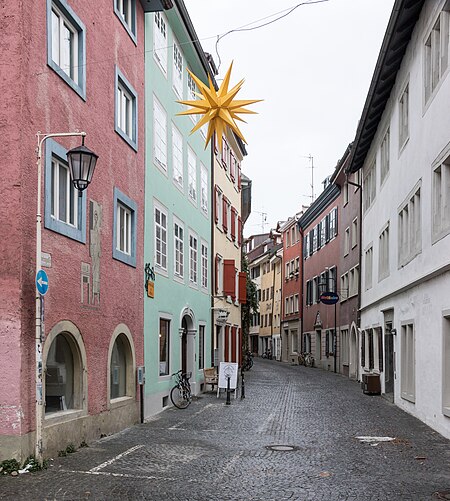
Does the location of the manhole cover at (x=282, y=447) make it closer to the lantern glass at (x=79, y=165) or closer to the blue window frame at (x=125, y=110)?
the lantern glass at (x=79, y=165)

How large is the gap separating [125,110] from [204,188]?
10.5 m

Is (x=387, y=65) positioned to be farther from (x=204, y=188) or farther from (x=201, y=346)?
(x=201, y=346)

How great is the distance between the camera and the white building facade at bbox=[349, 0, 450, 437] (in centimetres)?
1497

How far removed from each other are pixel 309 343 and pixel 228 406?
101ft

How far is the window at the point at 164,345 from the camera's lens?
64.1ft

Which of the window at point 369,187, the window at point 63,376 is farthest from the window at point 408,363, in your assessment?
the window at point 63,376

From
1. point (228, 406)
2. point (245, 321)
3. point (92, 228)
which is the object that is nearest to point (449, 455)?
point (92, 228)

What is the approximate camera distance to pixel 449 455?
12.2 metres

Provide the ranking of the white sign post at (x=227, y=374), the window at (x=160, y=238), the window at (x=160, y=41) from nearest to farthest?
the window at (x=160, y=238)
the window at (x=160, y=41)
the white sign post at (x=227, y=374)

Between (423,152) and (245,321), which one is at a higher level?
(423,152)

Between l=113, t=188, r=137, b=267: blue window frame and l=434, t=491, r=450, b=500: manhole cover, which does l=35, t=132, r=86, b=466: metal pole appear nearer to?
l=113, t=188, r=137, b=267: blue window frame

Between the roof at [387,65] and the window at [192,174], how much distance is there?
586 centimetres

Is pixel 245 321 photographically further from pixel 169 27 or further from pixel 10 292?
pixel 10 292

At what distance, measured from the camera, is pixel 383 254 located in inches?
982
